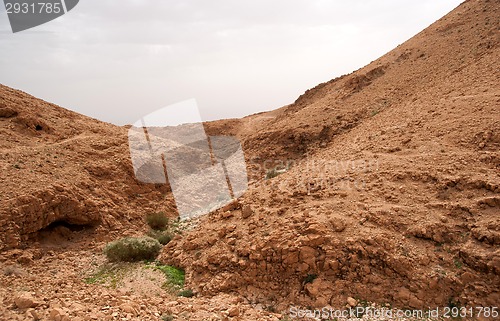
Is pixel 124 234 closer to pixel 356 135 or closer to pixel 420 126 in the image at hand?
pixel 356 135

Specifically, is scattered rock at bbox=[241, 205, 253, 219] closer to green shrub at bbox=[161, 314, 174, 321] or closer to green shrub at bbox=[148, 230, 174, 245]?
green shrub at bbox=[148, 230, 174, 245]

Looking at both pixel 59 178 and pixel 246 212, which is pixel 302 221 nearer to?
pixel 246 212

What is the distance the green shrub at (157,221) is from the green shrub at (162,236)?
0.36 meters

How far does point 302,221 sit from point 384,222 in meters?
1.33

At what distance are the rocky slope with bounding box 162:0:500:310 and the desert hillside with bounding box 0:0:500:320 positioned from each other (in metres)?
0.02

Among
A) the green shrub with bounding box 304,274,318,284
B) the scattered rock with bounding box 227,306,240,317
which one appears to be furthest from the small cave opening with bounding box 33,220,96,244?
the green shrub with bounding box 304,274,318,284

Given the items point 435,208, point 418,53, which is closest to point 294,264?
point 435,208

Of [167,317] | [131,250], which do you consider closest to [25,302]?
[167,317]

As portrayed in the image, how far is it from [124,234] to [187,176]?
137 inches

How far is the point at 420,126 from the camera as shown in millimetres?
8391

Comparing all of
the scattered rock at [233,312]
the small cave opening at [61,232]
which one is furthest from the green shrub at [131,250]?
the scattered rock at [233,312]

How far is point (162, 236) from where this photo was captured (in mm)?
8258

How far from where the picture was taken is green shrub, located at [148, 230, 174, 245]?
8180 millimetres

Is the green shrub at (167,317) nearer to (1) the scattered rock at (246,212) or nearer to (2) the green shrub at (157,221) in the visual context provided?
(1) the scattered rock at (246,212)
